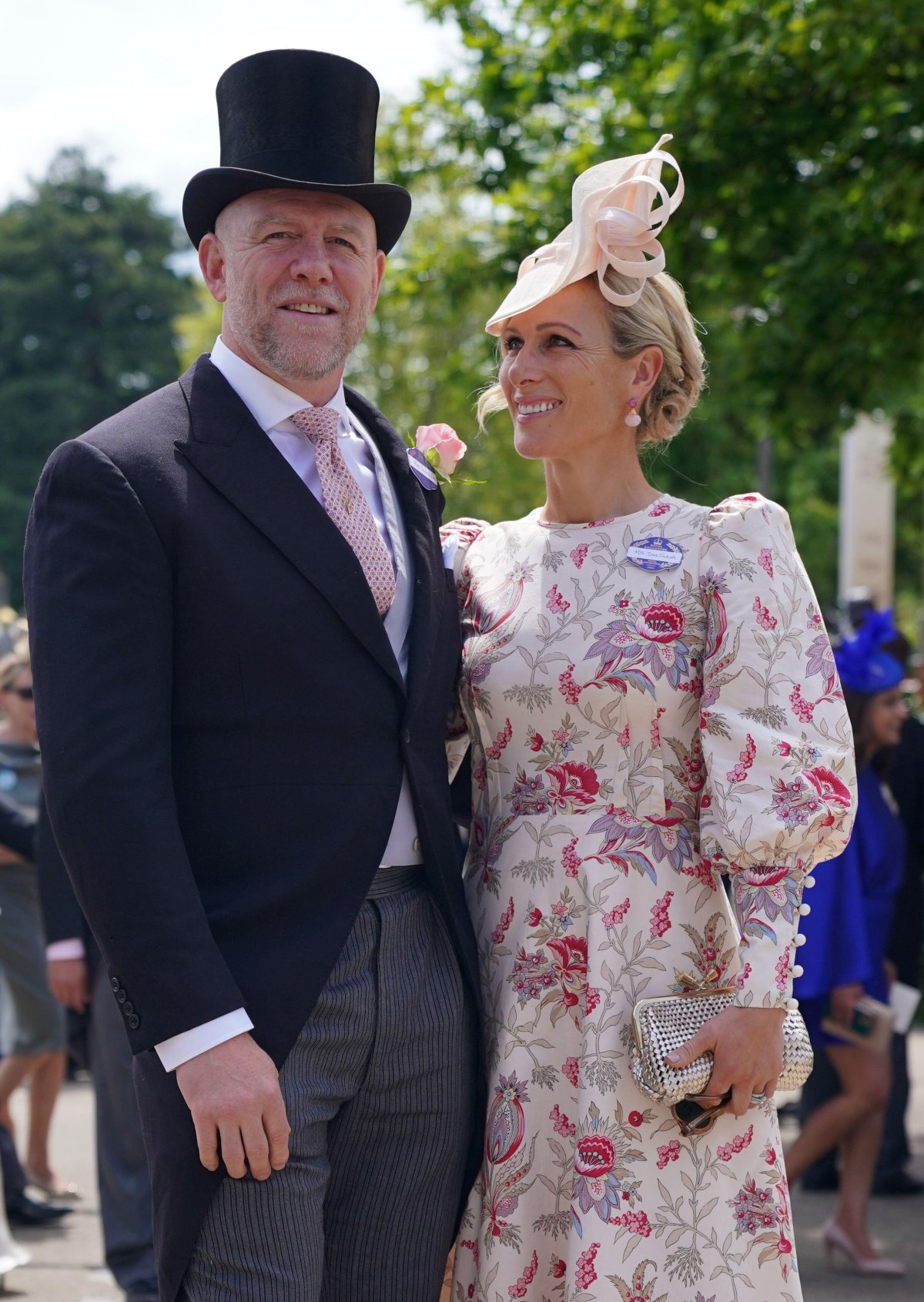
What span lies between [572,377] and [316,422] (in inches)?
21.7

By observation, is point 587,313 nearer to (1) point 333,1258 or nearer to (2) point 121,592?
(2) point 121,592

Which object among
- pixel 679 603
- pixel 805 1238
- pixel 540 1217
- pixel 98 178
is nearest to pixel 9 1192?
pixel 805 1238

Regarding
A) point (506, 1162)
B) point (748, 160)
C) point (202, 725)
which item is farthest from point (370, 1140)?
point (748, 160)

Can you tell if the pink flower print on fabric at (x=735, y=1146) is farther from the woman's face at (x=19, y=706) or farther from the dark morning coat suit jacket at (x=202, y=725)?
the woman's face at (x=19, y=706)

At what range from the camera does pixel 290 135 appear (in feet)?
9.53

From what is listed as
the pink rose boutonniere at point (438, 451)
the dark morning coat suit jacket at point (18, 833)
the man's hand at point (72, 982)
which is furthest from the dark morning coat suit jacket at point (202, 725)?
the dark morning coat suit jacket at point (18, 833)

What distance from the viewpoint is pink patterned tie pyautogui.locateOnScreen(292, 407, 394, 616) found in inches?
113

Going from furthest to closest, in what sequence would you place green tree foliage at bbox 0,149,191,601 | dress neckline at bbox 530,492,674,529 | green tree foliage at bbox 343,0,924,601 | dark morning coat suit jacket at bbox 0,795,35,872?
green tree foliage at bbox 0,149,191,601, green tree foliage at bbox 343,0,924,601, dark morning coat suit jacket at bbox 0,795,35,872, dress neckline at bbox 530,492,674,529

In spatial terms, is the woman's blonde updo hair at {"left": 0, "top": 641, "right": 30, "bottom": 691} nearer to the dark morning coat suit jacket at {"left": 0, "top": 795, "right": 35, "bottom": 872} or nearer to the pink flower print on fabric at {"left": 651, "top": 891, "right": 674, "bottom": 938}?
the dark morning coat suit jacket at {"left": 0, "top": 795, "right": 35, "bottom": 872}

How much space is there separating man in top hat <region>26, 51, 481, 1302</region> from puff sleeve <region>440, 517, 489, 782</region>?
263 mm

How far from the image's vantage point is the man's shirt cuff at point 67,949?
5668mm

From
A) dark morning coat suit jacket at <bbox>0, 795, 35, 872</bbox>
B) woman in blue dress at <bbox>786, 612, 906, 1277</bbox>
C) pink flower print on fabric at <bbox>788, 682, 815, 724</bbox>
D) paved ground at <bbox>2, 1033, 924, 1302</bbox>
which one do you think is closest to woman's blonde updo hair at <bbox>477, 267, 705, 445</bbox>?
pink flower print on fabric at <bbox>788, 682, 815, 724</bbox>

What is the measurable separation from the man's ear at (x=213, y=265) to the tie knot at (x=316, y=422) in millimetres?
252

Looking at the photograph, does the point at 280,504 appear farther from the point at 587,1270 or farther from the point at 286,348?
the point at 587,1270
